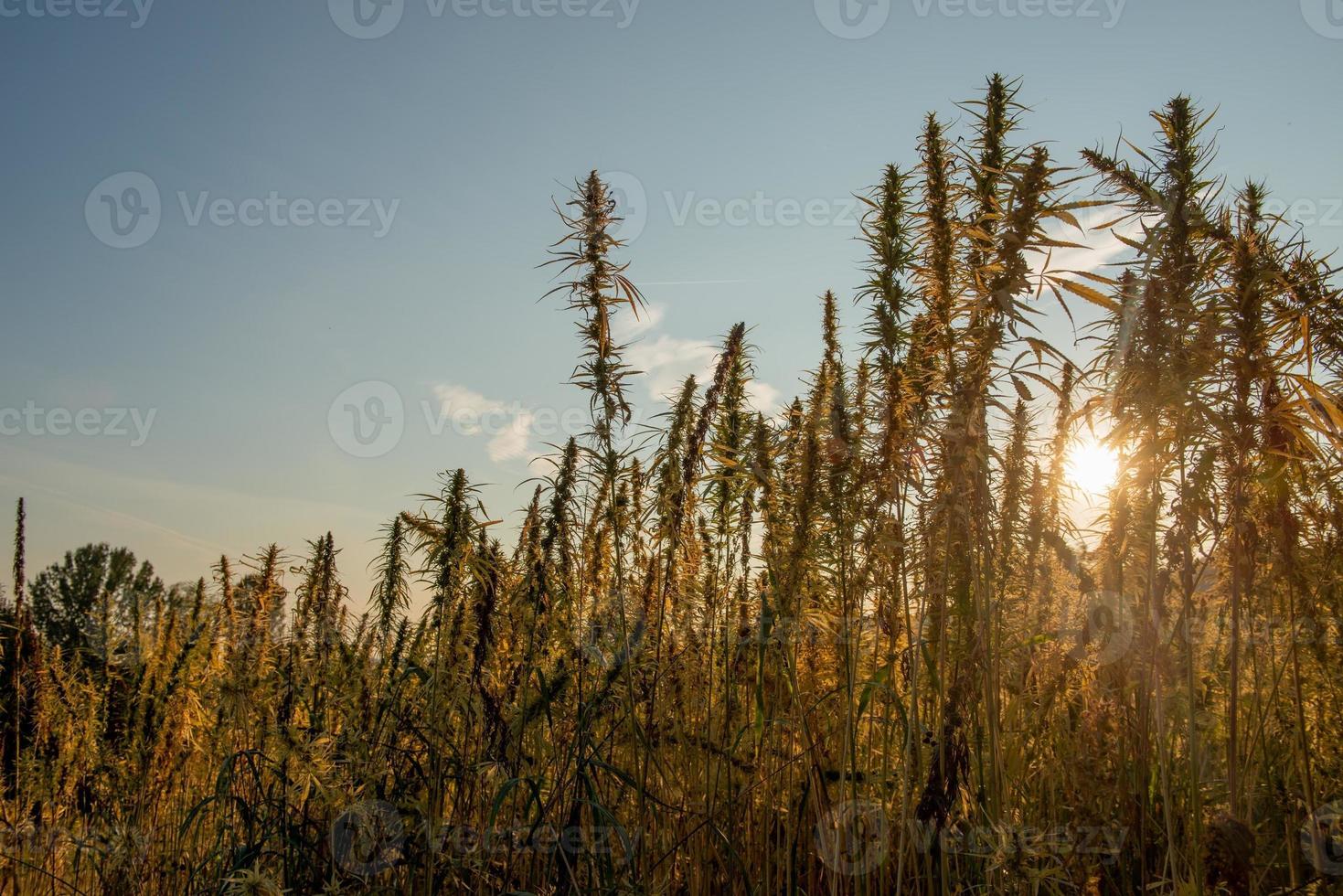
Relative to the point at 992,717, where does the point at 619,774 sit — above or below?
below

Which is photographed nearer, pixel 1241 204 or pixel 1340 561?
pixel 1241 204

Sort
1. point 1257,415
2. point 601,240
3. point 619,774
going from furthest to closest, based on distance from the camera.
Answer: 1. point 601,240
2. point 619,774
3. point 1257,415

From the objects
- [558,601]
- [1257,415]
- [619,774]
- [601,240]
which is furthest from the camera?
[558,601]

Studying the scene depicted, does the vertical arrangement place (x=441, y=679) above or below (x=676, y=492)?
below

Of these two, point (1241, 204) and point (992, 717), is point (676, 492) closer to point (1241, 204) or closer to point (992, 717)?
point (992, 717)

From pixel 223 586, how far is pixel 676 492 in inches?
118

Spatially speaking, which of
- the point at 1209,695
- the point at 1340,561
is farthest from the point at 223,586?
the point at 1209,695

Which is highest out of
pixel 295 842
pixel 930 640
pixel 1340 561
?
pixel 1340 561

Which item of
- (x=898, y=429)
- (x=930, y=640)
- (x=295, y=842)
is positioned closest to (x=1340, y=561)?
(x=930, y=640)

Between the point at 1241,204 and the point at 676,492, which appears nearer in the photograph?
the point at 1241,204

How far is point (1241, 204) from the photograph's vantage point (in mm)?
2160

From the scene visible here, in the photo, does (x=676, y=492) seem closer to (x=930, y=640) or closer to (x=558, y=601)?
(x=558, y=601)

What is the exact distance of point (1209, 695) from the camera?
4.16 metres

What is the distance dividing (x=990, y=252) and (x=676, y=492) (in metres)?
1.43
